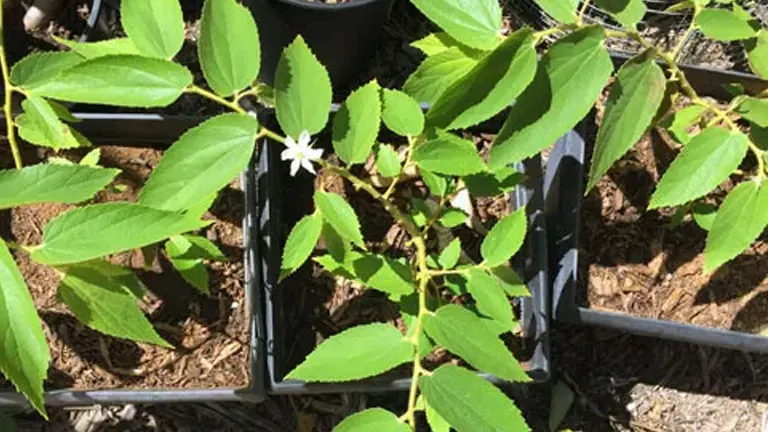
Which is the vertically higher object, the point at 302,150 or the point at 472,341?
the point at 302,150

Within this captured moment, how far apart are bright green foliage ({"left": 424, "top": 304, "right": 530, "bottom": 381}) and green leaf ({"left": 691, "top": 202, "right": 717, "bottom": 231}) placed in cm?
55

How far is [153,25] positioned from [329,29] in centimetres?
57

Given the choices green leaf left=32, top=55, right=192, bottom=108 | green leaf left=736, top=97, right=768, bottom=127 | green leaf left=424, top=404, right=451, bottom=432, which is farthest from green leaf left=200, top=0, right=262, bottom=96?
green leaf left=736, top=97, right=768, bottom=127

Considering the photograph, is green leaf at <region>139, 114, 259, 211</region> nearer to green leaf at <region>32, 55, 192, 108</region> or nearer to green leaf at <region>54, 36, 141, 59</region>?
green leaf at <region>32, 55, 192, 108</region>

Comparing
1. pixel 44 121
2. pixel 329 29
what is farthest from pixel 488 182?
pixel 44 121

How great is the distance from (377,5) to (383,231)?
0.41 m

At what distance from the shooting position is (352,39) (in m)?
1.74

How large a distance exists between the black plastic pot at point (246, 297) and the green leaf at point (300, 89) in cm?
38

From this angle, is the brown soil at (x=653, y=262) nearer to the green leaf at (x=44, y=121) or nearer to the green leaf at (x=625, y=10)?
the green leaf at (x=625, y=10)

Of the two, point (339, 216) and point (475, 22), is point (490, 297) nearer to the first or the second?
point (339, 216)

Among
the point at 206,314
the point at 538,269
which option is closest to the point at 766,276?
the point at 538,269

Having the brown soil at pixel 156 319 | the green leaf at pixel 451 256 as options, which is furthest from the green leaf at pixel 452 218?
the brown soil at pixel 156 319

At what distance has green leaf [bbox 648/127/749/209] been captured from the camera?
1.14 meters

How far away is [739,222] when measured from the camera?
1.20 meters
